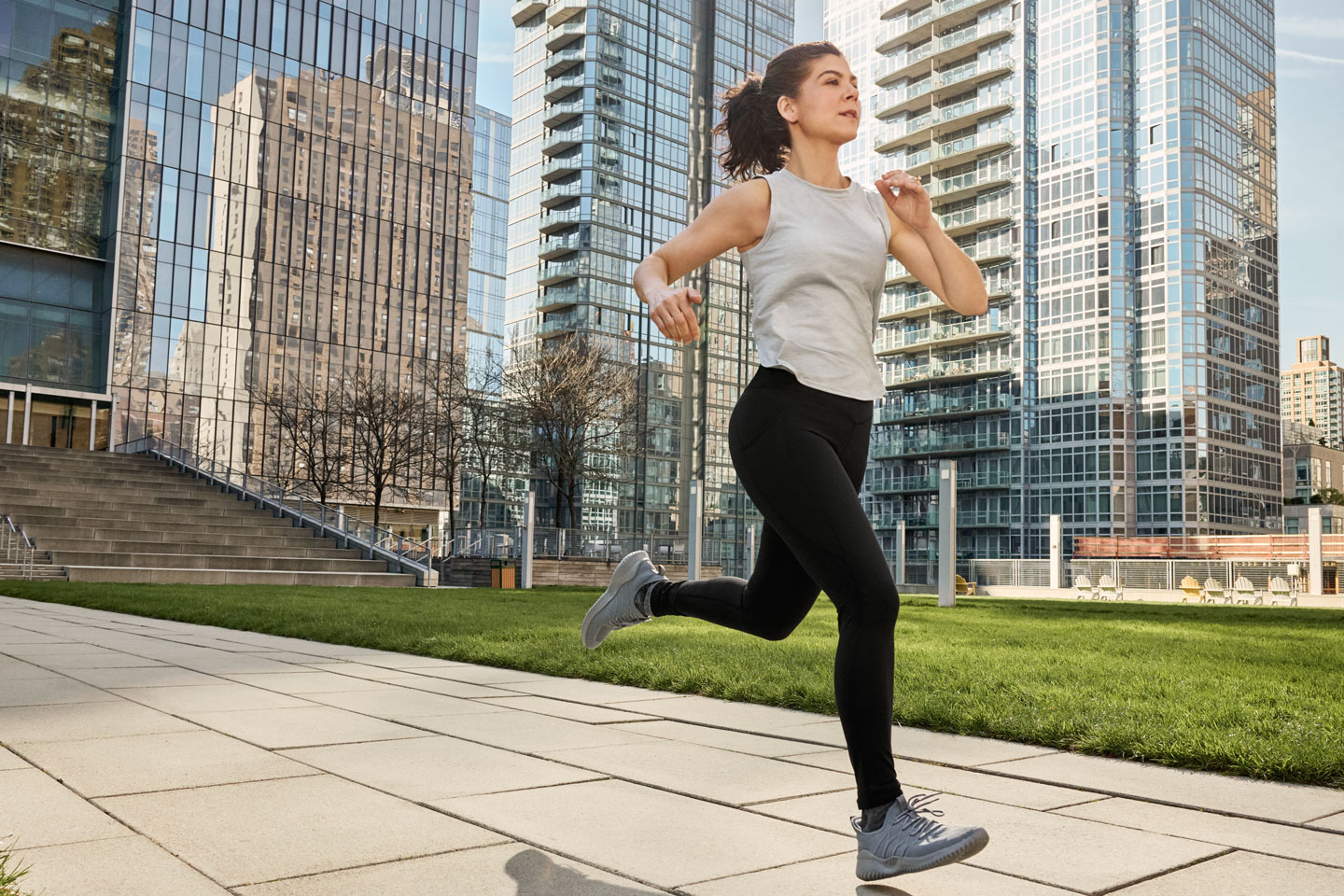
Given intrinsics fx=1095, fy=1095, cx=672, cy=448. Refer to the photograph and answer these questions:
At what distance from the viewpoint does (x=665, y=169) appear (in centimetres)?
7762

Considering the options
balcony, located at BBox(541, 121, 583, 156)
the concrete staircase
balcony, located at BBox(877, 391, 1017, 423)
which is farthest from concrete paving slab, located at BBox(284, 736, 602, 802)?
balcony, located at BBox(541, 121, 583, 156)

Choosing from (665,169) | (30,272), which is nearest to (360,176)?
(30,272)

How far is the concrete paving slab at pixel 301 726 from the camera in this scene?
4180 millimetres

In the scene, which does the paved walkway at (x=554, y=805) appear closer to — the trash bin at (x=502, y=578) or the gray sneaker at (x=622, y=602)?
the gray sneaker at (x=622, y=602)

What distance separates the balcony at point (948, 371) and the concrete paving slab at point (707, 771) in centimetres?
6288

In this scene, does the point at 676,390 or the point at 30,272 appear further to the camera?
the point at 676,390

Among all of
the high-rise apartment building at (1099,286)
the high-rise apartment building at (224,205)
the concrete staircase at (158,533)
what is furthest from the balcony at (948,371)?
the concrete staircase at (158,533)

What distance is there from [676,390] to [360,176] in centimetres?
2578

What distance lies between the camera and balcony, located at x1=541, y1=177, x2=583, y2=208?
240 feet

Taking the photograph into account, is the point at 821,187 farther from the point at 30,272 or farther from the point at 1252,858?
the point at 30,272

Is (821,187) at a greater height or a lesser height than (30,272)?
lesser

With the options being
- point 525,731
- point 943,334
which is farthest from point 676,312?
point 943,334

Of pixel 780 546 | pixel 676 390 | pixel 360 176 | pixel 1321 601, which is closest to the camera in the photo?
pixel 780 546

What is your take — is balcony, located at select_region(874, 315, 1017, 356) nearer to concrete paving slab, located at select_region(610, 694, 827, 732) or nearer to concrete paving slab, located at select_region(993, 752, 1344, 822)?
concrete paving slab, located at select_region(610, 694, 827, 732)
